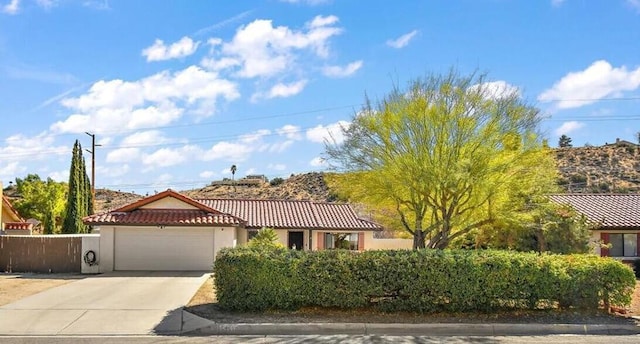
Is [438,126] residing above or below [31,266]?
above

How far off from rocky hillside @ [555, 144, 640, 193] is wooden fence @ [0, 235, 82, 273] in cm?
3977

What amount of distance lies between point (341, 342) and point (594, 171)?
54.4m

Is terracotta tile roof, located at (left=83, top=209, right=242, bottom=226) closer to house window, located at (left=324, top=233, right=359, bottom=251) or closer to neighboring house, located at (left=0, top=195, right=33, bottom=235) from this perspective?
house window, located at (left=324, top=233, right=359, bottom=251)

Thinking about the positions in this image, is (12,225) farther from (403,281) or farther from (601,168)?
(601,168)

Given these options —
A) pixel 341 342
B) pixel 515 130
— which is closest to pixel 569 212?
pixel 515 130

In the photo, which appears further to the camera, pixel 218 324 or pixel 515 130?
pixel 515 130

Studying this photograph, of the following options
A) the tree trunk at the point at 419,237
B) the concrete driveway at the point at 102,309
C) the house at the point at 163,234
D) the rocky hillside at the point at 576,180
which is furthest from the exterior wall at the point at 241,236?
the rocky hillside at the point at 576,180

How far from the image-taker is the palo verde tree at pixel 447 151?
17438 millimetres

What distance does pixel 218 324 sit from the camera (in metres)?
13.1

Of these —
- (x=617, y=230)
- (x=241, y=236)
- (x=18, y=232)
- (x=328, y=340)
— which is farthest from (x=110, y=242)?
(x=617, y=230)

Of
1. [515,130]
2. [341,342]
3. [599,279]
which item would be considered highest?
[515,130]

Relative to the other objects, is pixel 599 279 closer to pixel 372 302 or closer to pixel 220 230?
pixel 372 302

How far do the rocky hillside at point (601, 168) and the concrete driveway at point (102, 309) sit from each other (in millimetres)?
41219

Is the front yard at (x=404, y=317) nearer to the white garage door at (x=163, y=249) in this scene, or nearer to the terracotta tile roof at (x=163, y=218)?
the terracotta tile roof at (x=163, y=218)
